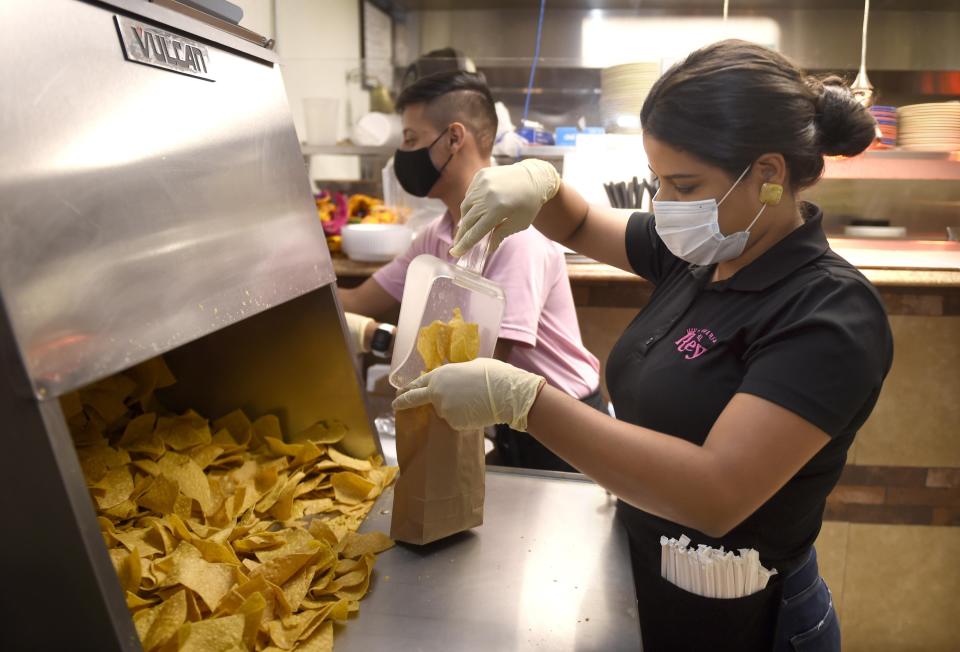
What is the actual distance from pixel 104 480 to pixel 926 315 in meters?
2.62

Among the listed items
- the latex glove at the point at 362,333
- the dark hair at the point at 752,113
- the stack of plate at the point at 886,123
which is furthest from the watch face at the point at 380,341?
the stack of plate at the point at 886,123

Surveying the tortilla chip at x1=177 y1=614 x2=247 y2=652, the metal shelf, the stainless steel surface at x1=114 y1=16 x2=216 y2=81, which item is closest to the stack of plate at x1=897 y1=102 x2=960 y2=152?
the metal shelf

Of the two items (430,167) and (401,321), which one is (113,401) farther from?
(430,167)

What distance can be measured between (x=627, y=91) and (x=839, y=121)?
74.5 inches

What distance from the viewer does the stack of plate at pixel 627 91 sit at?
2.88 m

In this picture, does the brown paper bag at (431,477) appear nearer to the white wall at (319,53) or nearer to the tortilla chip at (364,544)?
the tortilla chip at (364,544)

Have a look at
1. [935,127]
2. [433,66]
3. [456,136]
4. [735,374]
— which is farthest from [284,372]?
[935,127]

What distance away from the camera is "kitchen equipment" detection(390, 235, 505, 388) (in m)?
1.24

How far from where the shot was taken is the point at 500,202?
1.33 metres

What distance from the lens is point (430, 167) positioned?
7.06 ft

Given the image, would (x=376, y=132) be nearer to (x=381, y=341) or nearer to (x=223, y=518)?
(x=381, y=341)

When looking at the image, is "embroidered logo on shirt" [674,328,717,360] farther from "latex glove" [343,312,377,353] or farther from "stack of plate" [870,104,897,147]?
"stack of plate" [870,104,897,147]

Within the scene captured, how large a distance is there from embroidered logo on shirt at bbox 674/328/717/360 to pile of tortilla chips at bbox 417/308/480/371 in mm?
344

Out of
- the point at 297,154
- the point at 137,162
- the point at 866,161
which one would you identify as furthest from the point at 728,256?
the point at 866,161
